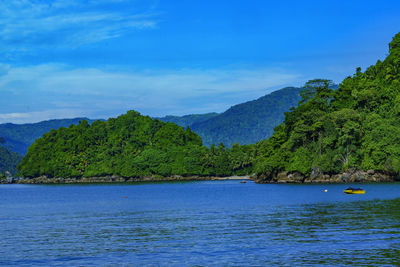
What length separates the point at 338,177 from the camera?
Result: 161 m

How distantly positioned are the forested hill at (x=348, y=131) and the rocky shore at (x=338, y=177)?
0.99 meters

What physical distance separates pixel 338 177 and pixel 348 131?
17480 mm

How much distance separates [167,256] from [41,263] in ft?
29.5

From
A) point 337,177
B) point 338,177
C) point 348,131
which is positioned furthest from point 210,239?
point 337,177

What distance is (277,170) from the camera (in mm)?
181750

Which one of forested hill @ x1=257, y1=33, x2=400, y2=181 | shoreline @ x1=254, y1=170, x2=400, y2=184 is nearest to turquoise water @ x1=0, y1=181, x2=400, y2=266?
forested hill @ x1=257, y1=33, x2=400, y2=181

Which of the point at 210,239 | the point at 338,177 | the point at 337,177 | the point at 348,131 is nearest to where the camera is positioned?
the point at 210,239

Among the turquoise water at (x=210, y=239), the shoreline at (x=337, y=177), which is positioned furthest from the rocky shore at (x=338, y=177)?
the turquoise water at (x=210, y=239)

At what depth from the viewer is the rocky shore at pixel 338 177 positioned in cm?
15250

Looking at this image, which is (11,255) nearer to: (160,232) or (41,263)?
(41,263)

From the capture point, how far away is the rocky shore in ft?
500

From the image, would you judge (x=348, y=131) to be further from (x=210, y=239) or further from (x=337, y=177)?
(x=210, y=239)

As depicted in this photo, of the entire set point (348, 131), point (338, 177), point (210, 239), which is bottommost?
point (338, 177)

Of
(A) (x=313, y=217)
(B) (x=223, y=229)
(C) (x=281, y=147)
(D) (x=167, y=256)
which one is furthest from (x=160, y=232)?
(C) (x=281, y=147)
